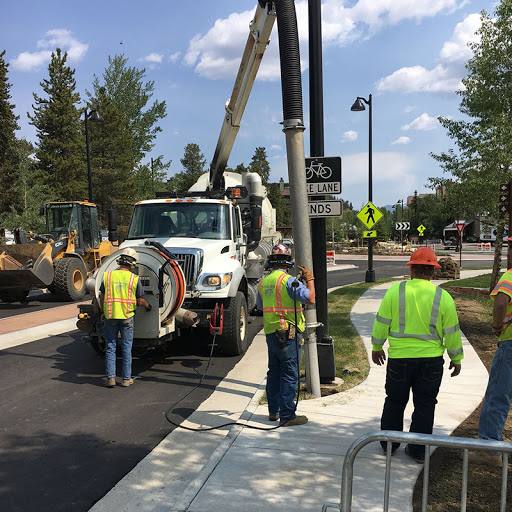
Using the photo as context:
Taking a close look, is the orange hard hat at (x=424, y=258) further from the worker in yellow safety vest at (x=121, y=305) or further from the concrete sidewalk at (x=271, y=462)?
the worker in yellow safety vest at (x=121, y=305)

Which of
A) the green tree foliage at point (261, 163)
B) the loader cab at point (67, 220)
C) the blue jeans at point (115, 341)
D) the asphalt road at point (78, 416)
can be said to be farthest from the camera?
the green tree foliage at point (261, 163)

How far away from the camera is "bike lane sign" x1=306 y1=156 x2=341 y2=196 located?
6.41m

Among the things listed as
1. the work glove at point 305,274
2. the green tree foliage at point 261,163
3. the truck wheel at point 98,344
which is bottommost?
the truck wheel at point 98,344

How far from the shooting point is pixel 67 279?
14258mm

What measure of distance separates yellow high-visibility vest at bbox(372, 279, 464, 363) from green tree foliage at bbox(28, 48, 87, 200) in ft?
120

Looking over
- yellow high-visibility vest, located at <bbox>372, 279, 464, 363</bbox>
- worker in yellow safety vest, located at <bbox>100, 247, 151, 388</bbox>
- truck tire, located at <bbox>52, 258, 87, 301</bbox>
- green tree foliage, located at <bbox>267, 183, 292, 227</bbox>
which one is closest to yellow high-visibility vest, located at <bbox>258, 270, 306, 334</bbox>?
yellow high-visibility vest, located at <bbox>372, 279, 464, 363</bbox>

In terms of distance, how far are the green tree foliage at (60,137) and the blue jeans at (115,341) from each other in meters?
33.3

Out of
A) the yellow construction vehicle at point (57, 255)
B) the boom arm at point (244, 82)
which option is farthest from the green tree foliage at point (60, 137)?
the boom arm at point (244, 82)

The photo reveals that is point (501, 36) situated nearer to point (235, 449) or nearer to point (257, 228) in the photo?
point (257, 228)

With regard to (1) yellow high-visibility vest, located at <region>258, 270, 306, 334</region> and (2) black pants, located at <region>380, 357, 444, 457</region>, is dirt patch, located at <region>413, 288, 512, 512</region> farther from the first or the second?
(1) yellow high-visibility vest, located at <region>258, 270, 306, 334</region>

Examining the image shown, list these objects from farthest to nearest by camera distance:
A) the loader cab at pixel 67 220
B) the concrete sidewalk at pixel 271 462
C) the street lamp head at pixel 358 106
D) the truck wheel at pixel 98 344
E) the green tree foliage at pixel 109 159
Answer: the green tree foliage at pixel 109 159, the street lamp head at pixel 358 106, the loader cab at pixel 67 220, the truck wheel at pixel 98 344, the concrete sidewalk at pixel 271 462

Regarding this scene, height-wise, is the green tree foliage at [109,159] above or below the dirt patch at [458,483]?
above

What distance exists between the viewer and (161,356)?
8.41m

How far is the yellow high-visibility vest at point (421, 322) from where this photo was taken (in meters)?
4.13
